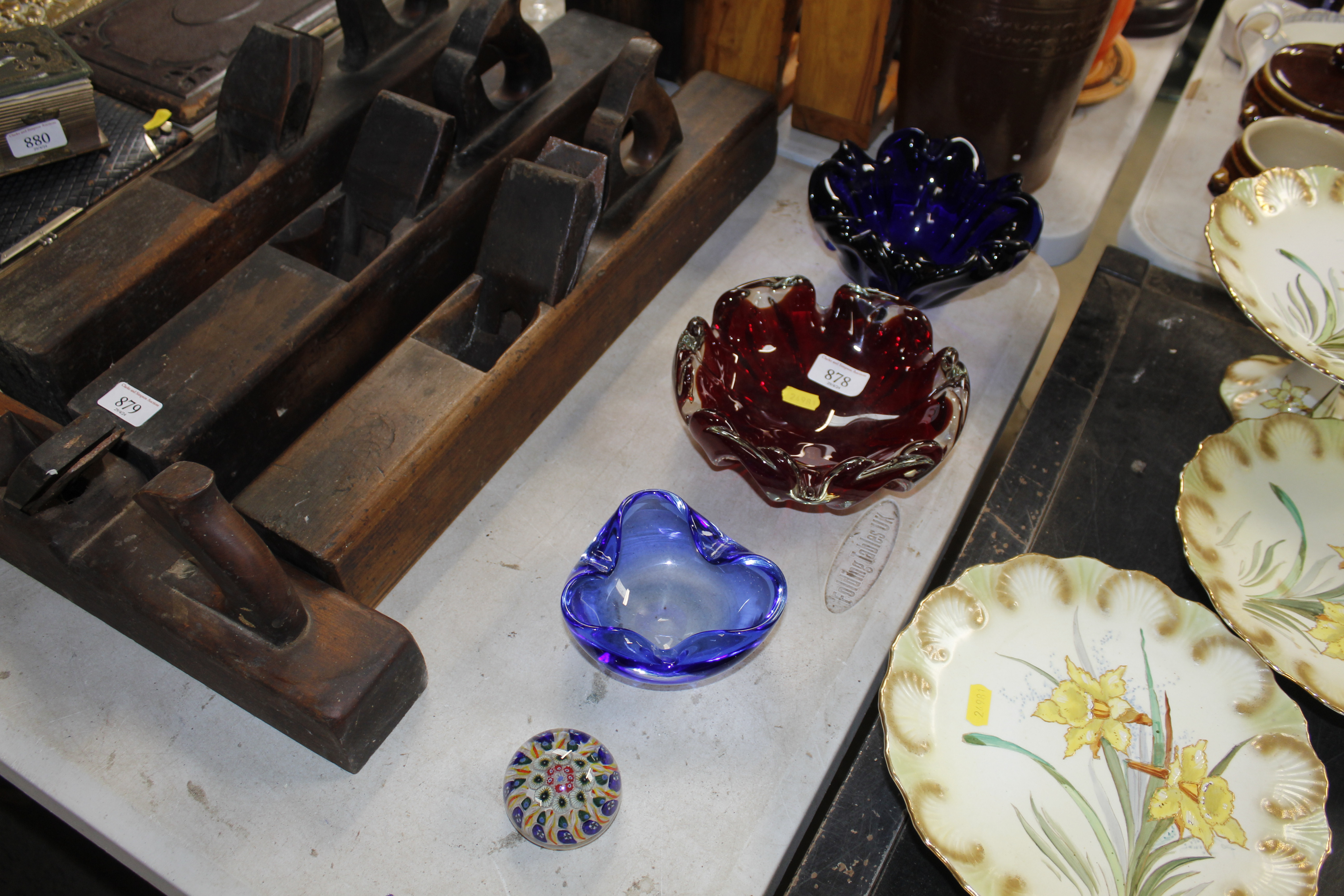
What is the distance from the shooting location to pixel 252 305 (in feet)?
3.29

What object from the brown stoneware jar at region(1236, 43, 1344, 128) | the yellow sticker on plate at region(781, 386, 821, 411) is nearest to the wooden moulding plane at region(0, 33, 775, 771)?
the yellow sticker on plate at region(781, 386, 821, 411)

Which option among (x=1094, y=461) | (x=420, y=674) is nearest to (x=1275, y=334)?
(x=1094, y=461)

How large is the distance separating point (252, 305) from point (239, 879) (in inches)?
22.1

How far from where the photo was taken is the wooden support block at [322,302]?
94 cm

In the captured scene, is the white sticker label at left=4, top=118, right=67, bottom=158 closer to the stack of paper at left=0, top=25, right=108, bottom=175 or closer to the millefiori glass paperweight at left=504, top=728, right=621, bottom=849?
the stack of paper at left=0, top=25, right=108, bottom=175

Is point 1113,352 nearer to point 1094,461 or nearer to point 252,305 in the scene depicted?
point 1094,461

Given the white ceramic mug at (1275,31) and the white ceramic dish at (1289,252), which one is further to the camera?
the white ceramic mug at (1275,31)

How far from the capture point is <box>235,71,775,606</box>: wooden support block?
880 mm

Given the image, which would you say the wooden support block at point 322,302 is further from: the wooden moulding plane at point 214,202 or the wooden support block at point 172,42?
the wooden support block at point 172,42

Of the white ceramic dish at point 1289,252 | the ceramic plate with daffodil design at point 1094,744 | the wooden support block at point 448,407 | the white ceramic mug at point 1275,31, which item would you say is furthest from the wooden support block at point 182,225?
the white ceramic mug at point 1275,31

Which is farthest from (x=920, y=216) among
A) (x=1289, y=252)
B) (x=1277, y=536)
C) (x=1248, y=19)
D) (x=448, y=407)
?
(x=1248, y=19)

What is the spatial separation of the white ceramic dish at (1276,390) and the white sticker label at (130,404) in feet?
3.95

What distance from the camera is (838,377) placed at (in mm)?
1095

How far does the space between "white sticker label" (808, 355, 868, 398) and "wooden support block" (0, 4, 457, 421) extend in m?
0.67
